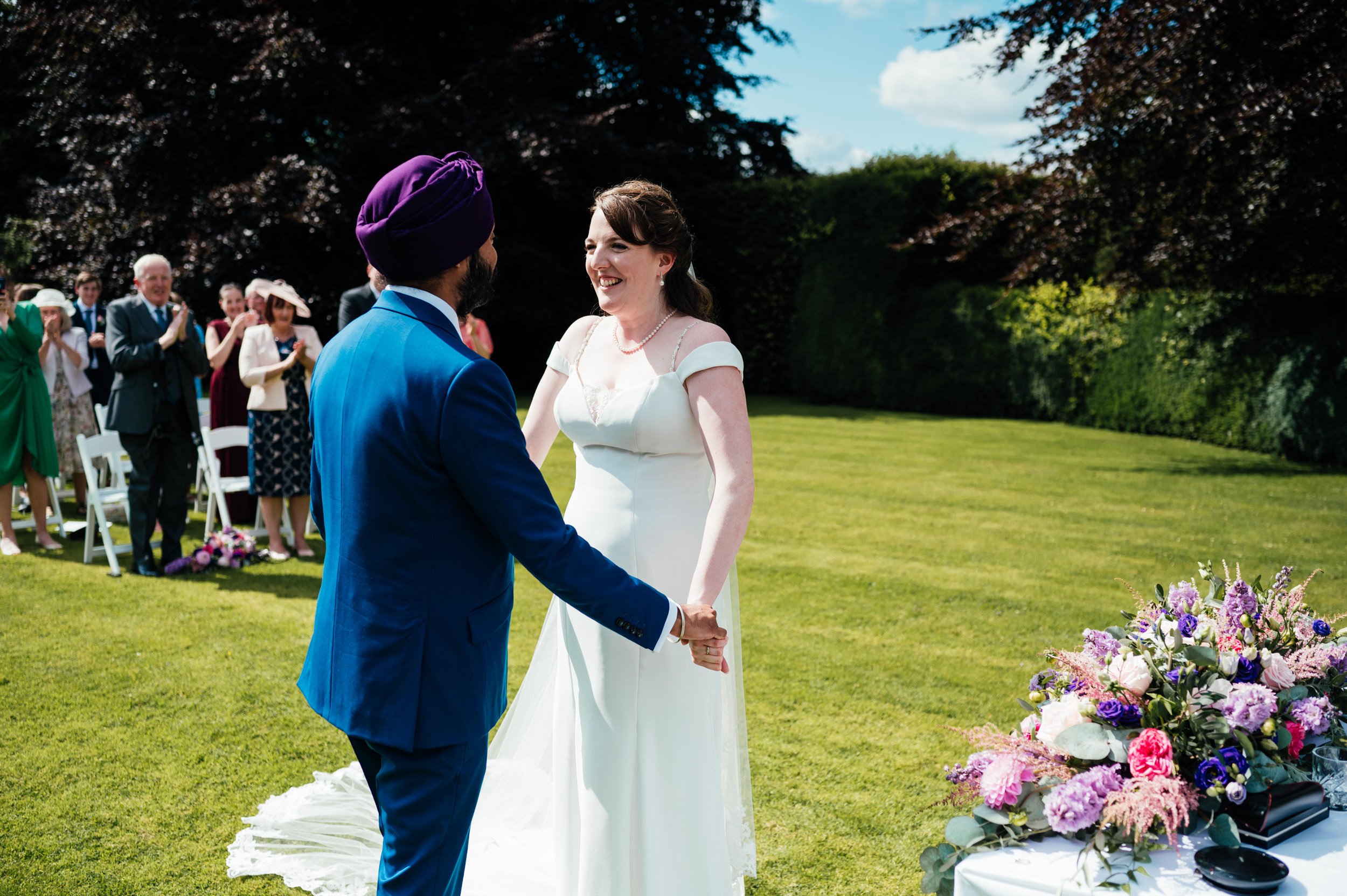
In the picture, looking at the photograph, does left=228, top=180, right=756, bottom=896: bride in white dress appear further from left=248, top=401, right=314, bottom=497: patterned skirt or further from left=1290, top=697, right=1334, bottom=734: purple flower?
left=248, top=401, right=314, bottom=497: patterned skirt

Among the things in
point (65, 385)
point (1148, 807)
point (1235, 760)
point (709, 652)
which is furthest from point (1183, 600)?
point (65, 385)

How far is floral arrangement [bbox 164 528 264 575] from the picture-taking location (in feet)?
24.0

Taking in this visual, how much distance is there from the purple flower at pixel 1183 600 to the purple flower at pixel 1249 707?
0.38 metres

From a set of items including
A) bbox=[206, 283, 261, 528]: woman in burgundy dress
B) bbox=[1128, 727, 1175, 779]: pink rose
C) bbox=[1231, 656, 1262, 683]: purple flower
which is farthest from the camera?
bbox=[206, 283, 261, 528]: woman in burgundy dress

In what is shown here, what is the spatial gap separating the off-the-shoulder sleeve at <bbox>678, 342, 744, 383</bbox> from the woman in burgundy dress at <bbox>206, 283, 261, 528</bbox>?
22.0 feet

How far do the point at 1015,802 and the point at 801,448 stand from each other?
12.2 metres

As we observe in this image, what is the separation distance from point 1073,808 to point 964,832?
0.26 metres

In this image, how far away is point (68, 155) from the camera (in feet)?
64.0

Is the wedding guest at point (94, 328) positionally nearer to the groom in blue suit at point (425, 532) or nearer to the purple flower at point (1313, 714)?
the groom in blue suit at point (425, 532)

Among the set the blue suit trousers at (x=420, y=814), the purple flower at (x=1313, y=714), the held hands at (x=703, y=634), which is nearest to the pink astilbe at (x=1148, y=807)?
the purple flower at (x=1313, y=714)

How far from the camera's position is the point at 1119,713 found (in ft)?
7.30

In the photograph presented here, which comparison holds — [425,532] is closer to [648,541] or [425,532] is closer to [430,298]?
[430,298]

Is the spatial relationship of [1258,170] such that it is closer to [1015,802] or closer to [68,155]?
[1015,802]

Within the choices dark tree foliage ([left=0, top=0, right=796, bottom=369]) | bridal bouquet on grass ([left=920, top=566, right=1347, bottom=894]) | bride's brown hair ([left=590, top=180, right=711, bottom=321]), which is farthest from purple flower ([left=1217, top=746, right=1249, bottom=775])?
dark tree foliage ([left=0, top=0, right=796, bottom=369])
